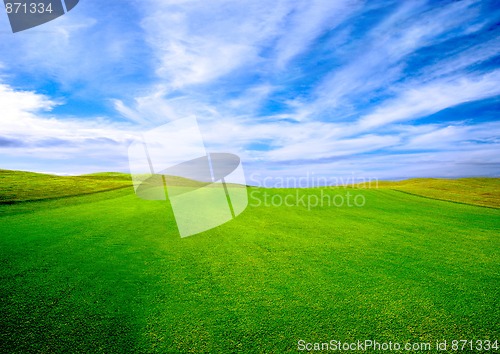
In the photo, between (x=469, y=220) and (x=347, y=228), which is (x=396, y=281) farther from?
(x=469, y=220)

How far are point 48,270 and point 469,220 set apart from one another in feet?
63.9

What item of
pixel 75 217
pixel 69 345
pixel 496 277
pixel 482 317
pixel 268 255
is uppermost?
pixel 75 217

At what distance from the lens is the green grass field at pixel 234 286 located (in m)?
4.43

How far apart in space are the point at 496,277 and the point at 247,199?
1513 centimetres

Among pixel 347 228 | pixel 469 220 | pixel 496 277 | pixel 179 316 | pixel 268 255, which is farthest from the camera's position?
pixel 469 220

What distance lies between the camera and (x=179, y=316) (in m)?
4.88

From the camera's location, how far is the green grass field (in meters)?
4.43

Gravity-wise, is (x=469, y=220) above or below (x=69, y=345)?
below

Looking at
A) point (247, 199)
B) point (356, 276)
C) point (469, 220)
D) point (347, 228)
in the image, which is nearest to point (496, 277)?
point (356, 276)

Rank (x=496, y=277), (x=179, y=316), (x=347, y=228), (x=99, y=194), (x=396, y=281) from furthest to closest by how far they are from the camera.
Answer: (x=99, y=194) → (x=347, y=228) → (x=496, y=277) → (x=396, y=281) → (x=179, y=316)

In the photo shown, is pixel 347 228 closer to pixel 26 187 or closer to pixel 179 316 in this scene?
pixel 179 316

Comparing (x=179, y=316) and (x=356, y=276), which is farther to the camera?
(x=356, y=276)

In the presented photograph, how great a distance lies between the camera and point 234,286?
6.07 metres

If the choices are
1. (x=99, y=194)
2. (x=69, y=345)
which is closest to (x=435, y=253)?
(x=69, y=345)
